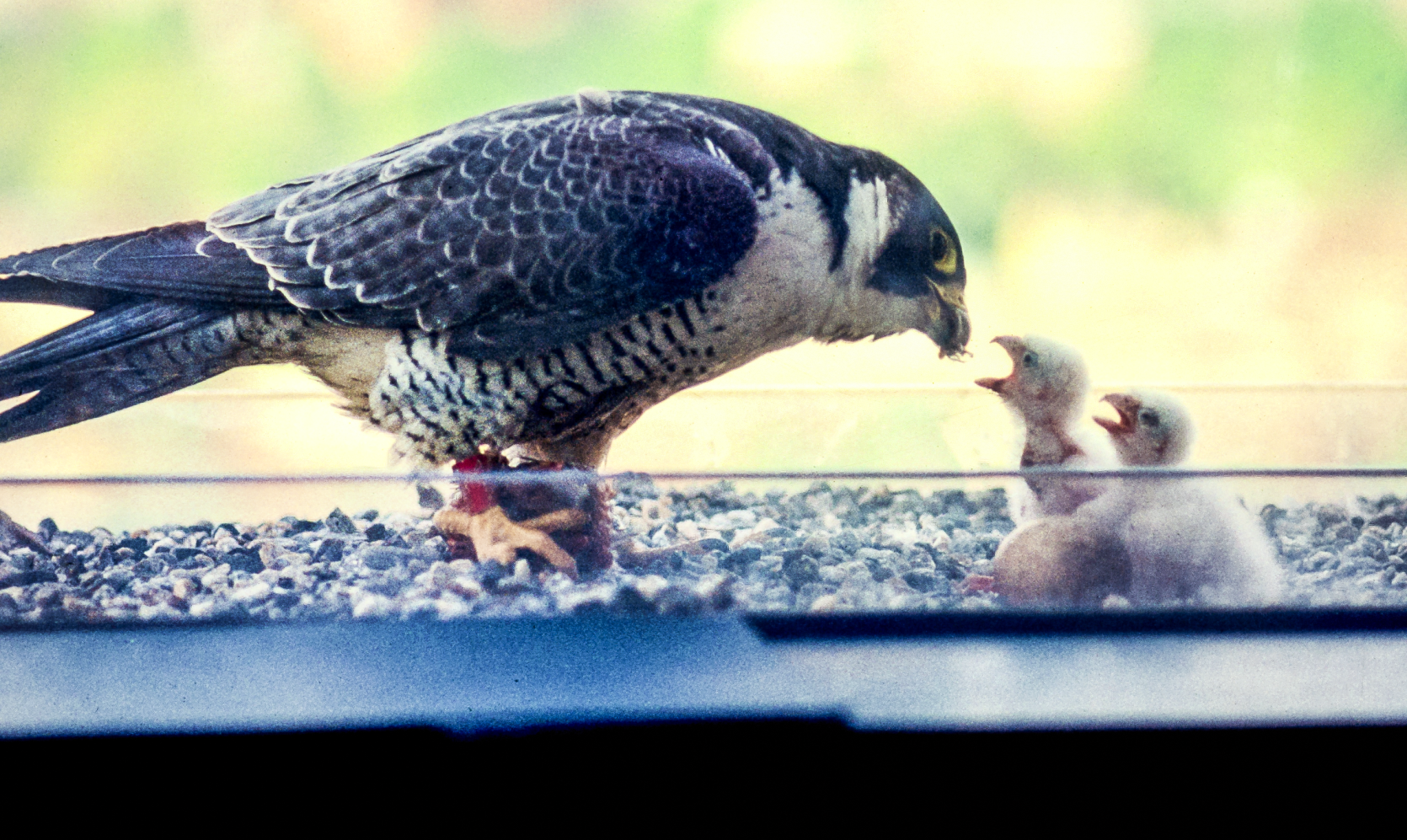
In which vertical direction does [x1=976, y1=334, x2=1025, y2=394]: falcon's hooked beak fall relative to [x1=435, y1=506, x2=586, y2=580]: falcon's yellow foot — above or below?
above

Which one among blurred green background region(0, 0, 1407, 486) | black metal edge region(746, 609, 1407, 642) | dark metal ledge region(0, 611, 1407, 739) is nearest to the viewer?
dark metal ledge region(0, 611, 1407, 739)

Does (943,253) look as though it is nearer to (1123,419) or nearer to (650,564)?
(1123,419)

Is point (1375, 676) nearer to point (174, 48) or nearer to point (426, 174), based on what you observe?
point (426, 174)

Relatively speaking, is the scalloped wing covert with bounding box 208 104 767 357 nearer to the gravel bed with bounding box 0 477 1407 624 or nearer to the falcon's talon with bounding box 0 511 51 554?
the gravel bed with bounding box 0 477 1407 624

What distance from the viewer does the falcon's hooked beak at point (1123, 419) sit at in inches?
47.1

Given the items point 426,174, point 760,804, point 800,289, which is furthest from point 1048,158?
point 760,804

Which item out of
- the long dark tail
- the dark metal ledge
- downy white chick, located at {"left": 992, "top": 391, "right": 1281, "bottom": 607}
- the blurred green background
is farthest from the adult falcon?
downy white chick, located at {"left": 992, "top": 391, "right": 1281, "bottom": 607}

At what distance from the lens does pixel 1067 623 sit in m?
0.92

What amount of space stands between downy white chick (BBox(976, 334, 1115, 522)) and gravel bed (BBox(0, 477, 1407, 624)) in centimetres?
10

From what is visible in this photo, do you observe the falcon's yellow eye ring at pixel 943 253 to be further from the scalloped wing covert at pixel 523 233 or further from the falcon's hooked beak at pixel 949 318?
the scalloped wing covert at pixel 523 233

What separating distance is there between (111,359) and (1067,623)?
3.48 ft

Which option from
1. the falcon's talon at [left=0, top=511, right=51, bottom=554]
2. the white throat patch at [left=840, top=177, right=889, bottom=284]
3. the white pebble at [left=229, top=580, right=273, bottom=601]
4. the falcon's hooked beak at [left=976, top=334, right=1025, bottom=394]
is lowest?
the white pebble at [left=229, top=580, right=273, bottom=601]

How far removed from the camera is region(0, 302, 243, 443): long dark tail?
1174mm

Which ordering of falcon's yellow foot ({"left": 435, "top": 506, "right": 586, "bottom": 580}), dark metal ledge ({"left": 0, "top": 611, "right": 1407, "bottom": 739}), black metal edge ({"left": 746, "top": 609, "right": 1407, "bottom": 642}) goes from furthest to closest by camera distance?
falcon's yellow foot ({"left": 435, "top": 506, "right": 586, "bottom": 580}) < black metal edge ({"left": 746, "top": 609, "right": 1407, "bottom": 642}) < dark metal ledge ({"left": 0, "top": 611, "right": 1407, "bottom": 739})
